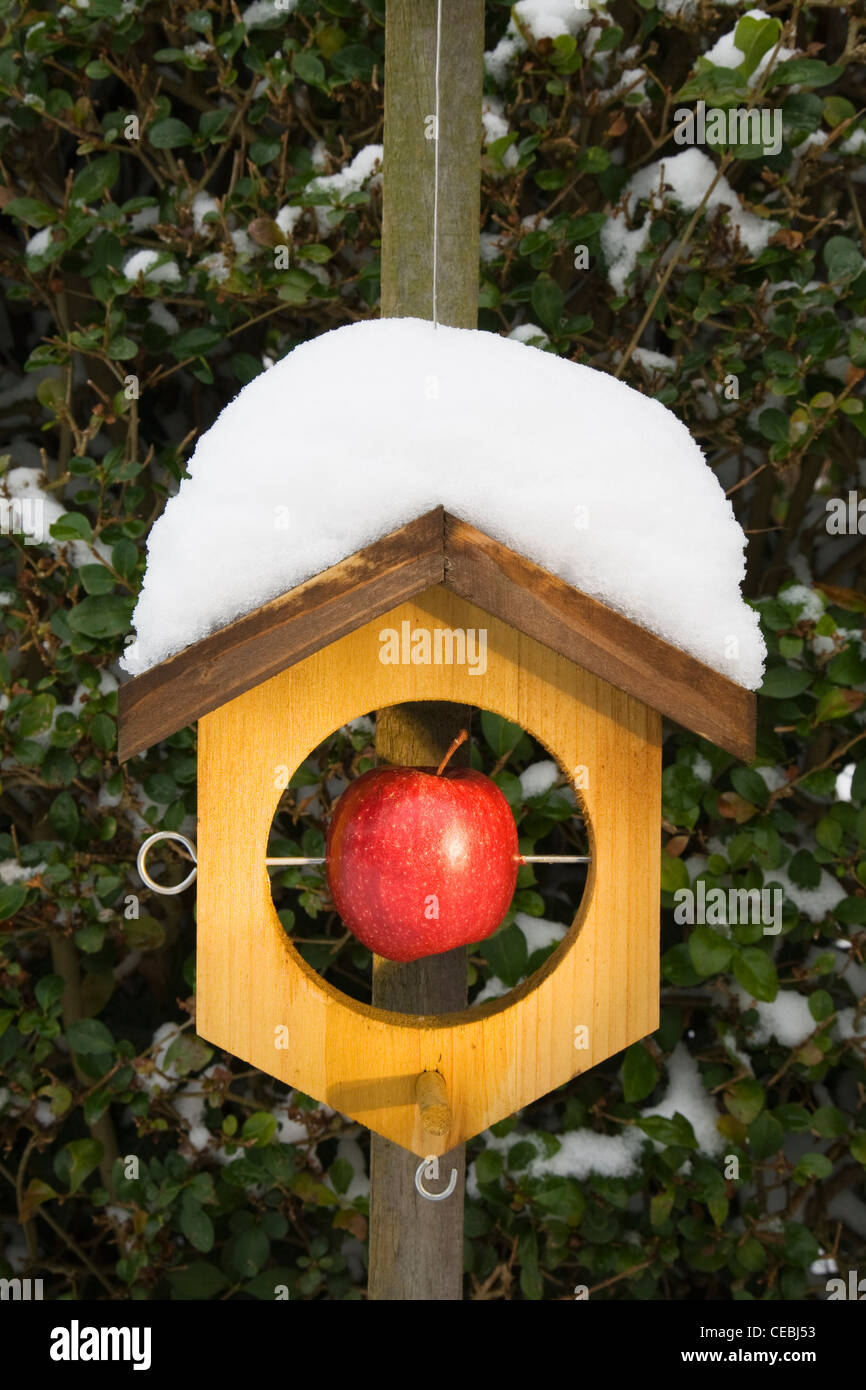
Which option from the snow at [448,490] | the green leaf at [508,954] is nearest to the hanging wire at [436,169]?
the snow at [448,490]

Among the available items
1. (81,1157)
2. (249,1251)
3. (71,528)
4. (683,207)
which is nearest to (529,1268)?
(249,1251)

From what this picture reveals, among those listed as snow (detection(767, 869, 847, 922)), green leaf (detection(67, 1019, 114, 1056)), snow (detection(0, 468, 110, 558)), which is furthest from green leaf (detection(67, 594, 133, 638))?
snow (detection(767, 869, 847, 922))

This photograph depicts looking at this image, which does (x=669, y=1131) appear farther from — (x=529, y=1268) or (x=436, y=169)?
(x=436, y=169)

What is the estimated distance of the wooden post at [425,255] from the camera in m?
0.93

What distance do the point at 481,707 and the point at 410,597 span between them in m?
0.16

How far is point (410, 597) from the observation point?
722mm

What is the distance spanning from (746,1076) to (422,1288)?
22.0 inches

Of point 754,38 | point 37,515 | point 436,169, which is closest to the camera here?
point 436,169

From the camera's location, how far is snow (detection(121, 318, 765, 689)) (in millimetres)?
734

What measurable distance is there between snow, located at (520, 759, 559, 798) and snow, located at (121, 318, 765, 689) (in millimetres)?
592

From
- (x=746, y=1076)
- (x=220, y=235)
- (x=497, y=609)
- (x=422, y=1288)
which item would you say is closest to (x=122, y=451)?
(x=220, y=235)

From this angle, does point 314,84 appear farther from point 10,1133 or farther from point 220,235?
point 10,1133
